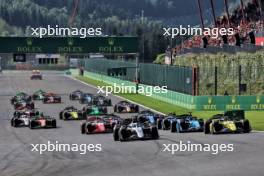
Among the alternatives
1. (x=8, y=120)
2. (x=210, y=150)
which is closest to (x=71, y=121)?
(x=8, y=120)

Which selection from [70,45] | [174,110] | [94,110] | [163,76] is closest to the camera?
[94,110]

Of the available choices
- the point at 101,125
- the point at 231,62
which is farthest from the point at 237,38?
the point at 101,125

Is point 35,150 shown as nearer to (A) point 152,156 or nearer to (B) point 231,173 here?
(A) point 152,156

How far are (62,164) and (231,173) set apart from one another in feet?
18.9

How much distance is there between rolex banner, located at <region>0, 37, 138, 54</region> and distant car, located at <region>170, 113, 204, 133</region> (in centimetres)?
4098

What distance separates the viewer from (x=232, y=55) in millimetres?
→ 67250

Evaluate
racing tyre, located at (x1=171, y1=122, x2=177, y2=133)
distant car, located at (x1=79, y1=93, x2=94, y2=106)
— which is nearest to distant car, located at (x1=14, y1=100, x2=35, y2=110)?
distant car, located at (x1=79, y1=93, x2=94, y2=106)

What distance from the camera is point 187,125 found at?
3297 cm

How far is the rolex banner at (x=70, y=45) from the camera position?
7369 cm

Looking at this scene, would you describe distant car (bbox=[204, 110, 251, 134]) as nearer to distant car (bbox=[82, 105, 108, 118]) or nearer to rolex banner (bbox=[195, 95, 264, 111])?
distant car (bbox=[82, 105, 108, 118])

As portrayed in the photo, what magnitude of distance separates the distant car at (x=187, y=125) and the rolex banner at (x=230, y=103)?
51.8 ft

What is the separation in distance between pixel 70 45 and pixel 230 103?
94.4 feet

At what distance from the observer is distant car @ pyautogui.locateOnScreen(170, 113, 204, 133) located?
32.9 m

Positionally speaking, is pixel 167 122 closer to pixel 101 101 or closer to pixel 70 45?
pixel 101 101
